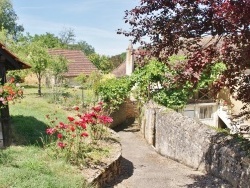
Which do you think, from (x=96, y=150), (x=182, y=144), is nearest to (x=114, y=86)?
(x=182, y=144)

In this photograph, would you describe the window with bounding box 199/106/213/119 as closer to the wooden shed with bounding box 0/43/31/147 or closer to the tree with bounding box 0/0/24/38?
the wooden shed with bounding box 0/43/31/147

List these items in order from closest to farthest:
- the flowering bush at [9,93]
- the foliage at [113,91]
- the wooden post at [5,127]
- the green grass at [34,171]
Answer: the green grass at [34,171] < the flowering bush at [9,93] < the wooden post at [5,127] < the foliage at [113,91]

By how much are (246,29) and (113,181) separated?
6708mm

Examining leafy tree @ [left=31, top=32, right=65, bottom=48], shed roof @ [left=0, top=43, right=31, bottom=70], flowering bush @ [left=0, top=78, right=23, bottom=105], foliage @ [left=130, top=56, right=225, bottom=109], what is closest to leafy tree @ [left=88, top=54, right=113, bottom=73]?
leafy tree @ [left=31, top=32, right=65, bottom=48]

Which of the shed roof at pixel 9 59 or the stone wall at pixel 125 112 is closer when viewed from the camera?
the shed roof at pixel 9 59

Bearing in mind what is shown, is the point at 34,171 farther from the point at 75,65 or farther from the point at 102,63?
the point at 102,63

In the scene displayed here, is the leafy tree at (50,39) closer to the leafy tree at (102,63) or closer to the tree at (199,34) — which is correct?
the leafy tree at (102,63)

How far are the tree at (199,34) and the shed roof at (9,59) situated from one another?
4945mm

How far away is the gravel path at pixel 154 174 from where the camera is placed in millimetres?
10008

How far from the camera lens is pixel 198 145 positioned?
1157cm

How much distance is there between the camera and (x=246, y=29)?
5.14 metres

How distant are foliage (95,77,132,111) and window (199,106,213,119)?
7.60 metres

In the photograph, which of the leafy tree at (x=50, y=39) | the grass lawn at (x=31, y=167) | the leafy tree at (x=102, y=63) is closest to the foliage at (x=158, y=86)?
the grass lawn at (x=31, y=167)

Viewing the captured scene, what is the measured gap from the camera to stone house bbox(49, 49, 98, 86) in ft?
127
